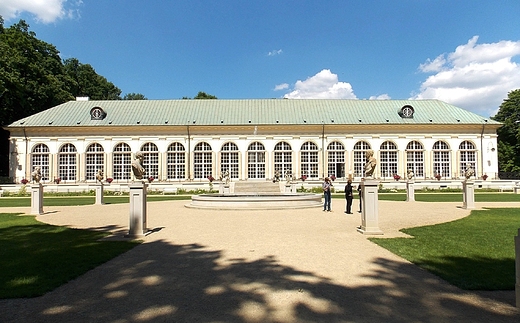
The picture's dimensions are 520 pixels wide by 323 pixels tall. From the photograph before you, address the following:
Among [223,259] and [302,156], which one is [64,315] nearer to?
[223,259]

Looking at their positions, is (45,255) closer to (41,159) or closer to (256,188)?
(256,188)

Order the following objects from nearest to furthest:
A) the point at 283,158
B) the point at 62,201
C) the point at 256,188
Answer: the point at 62,201 → the point at 256,188 → the point at 283,158

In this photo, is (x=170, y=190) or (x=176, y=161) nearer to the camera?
(x=170, y=190)

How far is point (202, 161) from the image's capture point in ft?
135

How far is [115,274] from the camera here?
246 inches

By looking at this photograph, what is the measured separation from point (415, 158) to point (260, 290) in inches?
1609

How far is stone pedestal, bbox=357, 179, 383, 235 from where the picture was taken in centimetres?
1034

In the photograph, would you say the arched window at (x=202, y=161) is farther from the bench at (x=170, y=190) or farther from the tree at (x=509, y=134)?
the tree at (x=509, y=134)

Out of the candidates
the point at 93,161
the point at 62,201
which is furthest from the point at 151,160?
the point at 62,201

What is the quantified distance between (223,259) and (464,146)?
42734mm

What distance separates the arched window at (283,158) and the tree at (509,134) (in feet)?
104

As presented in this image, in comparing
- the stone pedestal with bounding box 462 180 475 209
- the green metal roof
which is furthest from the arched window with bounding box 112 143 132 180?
the stone pedestal with bounding box 462 180 475 209

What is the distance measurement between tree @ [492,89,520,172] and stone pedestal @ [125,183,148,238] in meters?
52.7

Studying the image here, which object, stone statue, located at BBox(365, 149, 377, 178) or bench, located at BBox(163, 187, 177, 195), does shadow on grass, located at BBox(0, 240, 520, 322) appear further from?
bench, located at BBox(163, 187, 177, 195)
